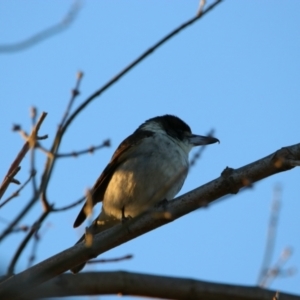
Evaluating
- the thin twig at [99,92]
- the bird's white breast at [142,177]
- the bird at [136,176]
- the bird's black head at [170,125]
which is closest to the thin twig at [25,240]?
the thin twig at [99,92]

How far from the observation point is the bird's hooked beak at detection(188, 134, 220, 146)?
7671mm

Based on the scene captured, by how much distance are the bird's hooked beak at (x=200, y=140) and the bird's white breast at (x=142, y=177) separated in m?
0.69

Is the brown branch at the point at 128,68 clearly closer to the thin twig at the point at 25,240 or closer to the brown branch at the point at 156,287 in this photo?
the thin twig at the point at 25,240

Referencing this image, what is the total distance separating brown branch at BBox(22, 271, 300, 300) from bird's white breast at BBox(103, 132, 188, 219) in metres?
1.31

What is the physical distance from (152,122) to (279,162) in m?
4.11

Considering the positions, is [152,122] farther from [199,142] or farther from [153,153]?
[153,153]

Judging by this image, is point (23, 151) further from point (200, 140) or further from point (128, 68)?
point (200, 140)

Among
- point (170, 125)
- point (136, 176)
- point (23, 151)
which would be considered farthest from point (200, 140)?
point (23, 151)

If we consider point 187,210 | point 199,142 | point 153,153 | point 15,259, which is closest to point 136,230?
point 187,210

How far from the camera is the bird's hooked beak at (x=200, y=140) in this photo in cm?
767

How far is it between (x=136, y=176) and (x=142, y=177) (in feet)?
0.26

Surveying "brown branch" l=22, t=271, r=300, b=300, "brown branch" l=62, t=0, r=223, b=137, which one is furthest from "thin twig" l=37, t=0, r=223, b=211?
"brown branch" l=22, t=271, r=300, b=300

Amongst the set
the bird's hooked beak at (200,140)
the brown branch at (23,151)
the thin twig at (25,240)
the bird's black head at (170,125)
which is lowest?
the thin twig at (25,240)

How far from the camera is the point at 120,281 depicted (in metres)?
5.25
